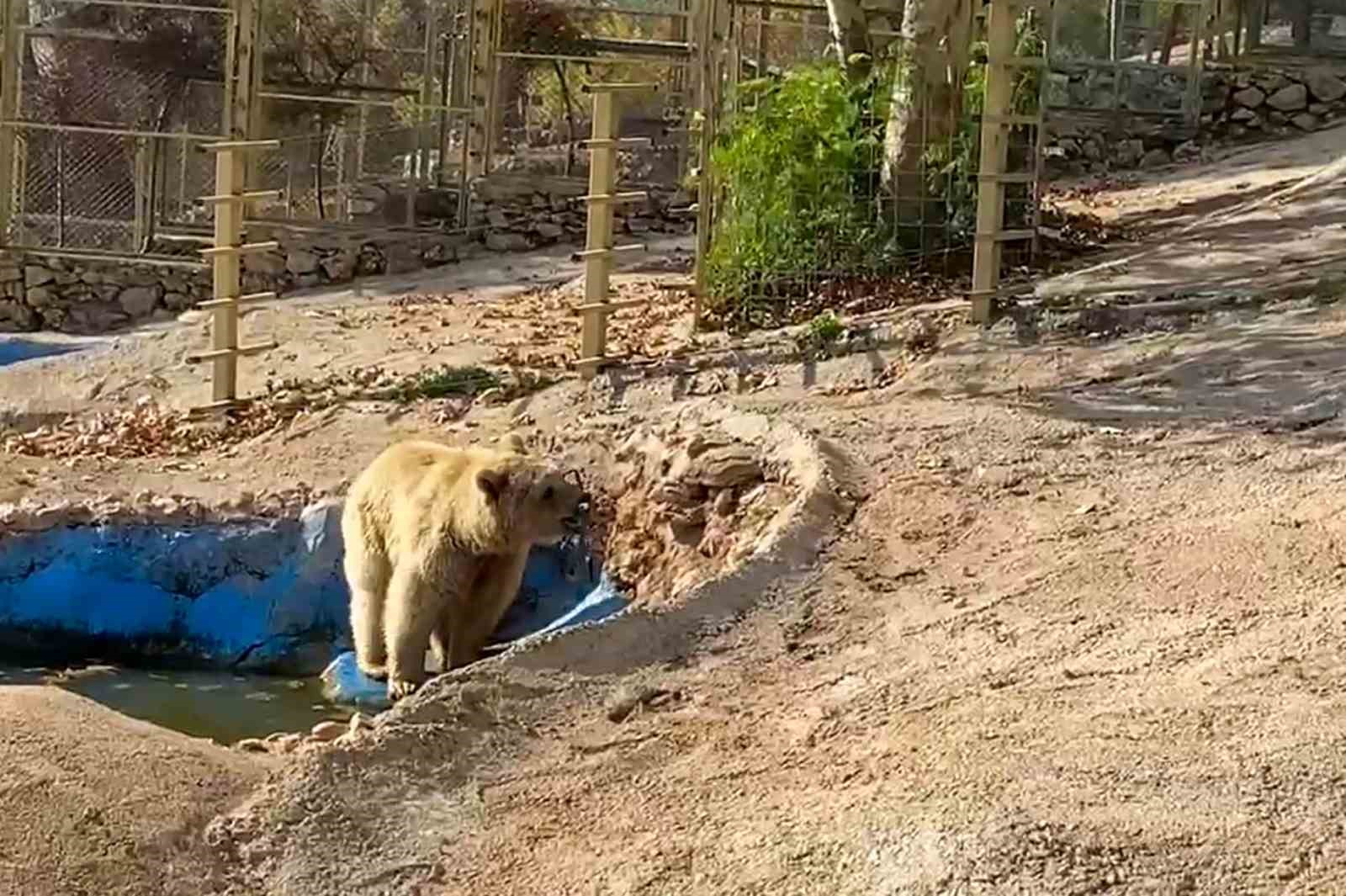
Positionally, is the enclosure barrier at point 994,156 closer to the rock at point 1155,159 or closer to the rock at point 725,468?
the rock at point 725,468

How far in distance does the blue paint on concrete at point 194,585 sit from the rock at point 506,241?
7.97m

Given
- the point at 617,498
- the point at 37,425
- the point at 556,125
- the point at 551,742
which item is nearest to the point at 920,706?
the point at 551,742

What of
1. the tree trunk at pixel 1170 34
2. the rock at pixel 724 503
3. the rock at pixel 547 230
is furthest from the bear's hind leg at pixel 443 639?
the tree trunk at pixel 1170 34

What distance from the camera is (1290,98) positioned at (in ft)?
61.7

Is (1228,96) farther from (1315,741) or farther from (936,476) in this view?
(1315,741)

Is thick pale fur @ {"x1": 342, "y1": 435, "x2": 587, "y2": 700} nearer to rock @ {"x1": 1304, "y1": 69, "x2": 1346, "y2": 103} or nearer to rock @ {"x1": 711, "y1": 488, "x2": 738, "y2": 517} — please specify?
rock @ {"x1": 711, "y1": 488, "x2": 738, "y2": 517}

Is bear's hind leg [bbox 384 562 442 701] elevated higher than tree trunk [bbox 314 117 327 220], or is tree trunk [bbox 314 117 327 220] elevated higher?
tree trunk [bbox 314 117 327 220]

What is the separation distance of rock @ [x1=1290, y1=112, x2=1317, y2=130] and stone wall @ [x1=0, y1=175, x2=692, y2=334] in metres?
5.62

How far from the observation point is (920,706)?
6.23m

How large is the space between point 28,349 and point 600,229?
21.4 feet

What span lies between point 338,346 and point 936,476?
599 centimetres

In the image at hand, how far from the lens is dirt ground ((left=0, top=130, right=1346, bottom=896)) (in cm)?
527

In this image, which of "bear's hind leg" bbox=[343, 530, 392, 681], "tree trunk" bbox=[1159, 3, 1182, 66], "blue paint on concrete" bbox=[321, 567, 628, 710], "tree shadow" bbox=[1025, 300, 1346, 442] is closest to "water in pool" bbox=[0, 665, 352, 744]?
"blue paint on concrete" bbox=[321, 567, 628, 710]

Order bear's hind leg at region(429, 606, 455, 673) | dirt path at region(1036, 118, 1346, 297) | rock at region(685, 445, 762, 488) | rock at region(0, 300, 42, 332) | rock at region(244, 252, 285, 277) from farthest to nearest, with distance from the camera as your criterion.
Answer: rock at region(244, 252, 285, 277) < rock at region(0, 300, 42, 332) < dirt path at region(1036, 118, 1346, 297) < rock at region(685, 445, 762, 488) < bear's hind leg at region(429, 606, 455, 673)
